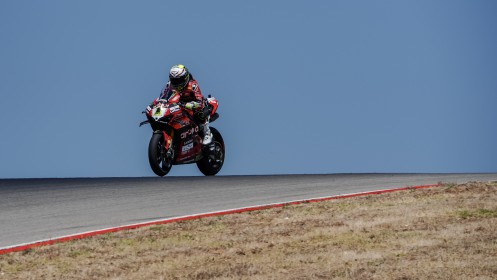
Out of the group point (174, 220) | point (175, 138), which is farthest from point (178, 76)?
point (174, 220)

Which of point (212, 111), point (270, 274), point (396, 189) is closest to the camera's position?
point (270, 274)

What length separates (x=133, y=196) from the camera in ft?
50.8

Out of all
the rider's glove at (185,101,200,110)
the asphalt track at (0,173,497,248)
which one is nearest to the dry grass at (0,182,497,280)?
the asphalt track at (0,173,497,248)

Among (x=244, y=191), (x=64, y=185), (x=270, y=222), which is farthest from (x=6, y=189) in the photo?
(x=270, y=222)

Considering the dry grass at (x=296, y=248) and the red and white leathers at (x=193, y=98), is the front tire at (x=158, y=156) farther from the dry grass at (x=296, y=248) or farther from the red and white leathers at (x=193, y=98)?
the dry grass at (x=296, y=248)

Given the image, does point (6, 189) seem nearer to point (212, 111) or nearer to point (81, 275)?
point (212, 111)

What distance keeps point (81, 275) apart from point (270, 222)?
3570 mm

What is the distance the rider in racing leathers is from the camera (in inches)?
772

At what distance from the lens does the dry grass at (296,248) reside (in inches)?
368

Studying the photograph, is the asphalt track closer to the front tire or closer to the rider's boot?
the front tire

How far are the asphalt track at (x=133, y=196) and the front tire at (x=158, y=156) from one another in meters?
0.35

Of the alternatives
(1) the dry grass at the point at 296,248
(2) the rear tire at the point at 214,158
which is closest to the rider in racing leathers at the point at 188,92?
(2) the rear tire at the point at 214,158

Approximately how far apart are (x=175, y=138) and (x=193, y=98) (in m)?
1.10

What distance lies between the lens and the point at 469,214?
41.0 ft
